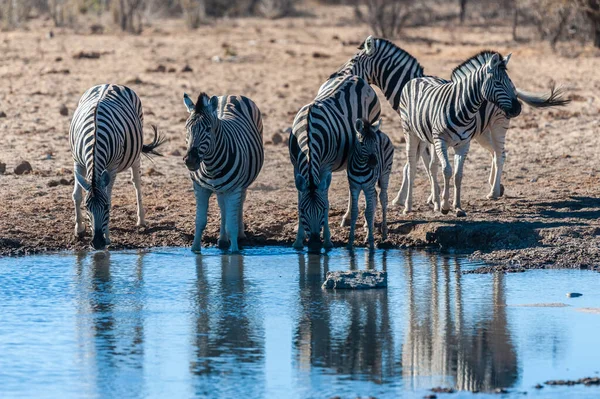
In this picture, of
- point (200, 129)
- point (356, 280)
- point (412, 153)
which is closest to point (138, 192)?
point (200, 129)

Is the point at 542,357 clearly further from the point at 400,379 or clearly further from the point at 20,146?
the point at 20,146

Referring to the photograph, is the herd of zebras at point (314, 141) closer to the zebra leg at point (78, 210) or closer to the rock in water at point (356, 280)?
the zebra leg at point (78, 210)

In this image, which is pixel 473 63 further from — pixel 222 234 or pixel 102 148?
pixel 102 148

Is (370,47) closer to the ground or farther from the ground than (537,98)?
farther from the ground

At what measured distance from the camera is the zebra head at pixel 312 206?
9.39 metres

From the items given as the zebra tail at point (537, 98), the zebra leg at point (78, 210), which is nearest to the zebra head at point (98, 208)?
the zebra leg at point (78, 210)

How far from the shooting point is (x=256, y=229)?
10.6m

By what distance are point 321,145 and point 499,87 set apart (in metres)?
1.86

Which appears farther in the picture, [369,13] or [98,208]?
[369,13]

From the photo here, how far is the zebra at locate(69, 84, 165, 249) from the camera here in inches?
366

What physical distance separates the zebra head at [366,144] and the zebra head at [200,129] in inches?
50.3

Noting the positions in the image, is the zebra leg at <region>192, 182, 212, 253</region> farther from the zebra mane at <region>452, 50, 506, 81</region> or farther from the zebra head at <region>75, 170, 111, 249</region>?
the zebra mane at <region>452, 50, 506, 81</region>

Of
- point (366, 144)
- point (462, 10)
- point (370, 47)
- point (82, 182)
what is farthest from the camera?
point (462, 10)

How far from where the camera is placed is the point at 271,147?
14523 millimetres
